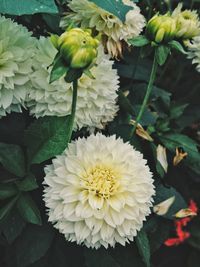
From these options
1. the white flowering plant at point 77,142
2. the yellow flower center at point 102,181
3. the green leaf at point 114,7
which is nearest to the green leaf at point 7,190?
the white flowering plant at point 77,142

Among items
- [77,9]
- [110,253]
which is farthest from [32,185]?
[77,9]

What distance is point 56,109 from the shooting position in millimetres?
953

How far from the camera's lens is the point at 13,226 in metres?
0.96

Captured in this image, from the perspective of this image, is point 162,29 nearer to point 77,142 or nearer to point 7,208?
point 77,142

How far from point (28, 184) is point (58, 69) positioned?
0.24 m

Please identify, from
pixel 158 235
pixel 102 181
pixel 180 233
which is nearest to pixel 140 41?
pixel 102 181

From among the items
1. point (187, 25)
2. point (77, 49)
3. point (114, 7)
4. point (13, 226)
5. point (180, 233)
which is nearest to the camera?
point (77, 49)

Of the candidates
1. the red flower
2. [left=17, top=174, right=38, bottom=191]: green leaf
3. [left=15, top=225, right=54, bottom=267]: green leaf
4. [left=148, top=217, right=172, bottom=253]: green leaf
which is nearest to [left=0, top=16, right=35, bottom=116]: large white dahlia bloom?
[left=17, top=174, right=38, bottom=191]: green leaf

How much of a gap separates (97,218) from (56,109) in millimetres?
205

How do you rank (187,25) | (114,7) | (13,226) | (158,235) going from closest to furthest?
(114,7), (13,226), (187,25), (158,235)

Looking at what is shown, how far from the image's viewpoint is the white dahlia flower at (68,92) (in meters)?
0.94

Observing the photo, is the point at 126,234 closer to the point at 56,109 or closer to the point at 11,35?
the point at 56,109

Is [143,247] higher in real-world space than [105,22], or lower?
lower

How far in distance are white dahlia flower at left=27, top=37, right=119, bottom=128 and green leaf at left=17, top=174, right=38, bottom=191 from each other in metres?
0.11
